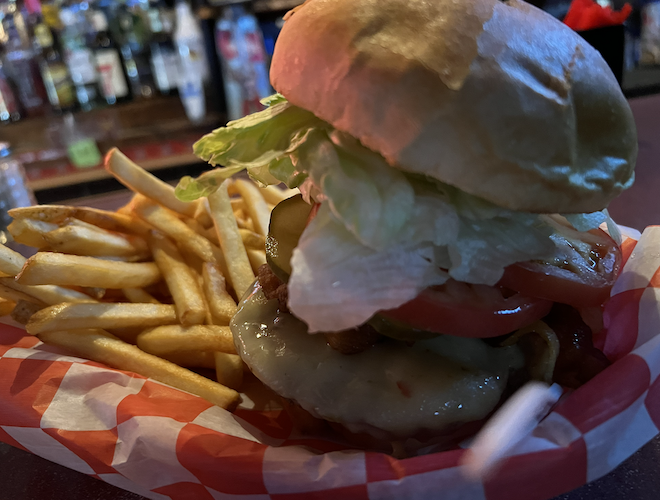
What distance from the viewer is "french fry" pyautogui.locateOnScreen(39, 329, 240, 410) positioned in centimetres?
133

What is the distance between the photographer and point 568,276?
1104 millimetres

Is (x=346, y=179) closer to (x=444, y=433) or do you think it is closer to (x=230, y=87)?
(x=444, y=433)

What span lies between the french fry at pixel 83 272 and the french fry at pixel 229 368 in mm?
391

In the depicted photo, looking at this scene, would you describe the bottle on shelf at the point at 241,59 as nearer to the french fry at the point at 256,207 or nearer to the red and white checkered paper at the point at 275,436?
the french fry at the point at 256,207

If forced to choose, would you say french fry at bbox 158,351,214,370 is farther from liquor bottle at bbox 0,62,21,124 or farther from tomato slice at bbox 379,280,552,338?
liquor bottle at bbox 0,62,21,124

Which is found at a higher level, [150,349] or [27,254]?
[150,349]

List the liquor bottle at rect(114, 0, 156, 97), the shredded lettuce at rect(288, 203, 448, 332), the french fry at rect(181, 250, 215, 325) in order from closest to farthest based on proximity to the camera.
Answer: the shredded lettuce at rect(288, 203, 448, 332), the french fry at rect(181, 250, 215, 325), the liquor bottle at rect(114, 0, 156, 97)

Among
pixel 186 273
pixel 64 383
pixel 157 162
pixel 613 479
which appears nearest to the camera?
pixel 613 479

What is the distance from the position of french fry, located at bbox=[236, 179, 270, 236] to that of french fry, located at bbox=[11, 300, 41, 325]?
767 millimetres

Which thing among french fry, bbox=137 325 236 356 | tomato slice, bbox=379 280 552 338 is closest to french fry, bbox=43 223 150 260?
french fry, bbox=137 325 236 356

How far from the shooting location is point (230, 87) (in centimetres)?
546

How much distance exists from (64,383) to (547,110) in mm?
1336

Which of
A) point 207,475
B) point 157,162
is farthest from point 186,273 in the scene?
point 157,162

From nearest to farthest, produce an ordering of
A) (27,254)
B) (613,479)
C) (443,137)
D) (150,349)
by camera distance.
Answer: (443,137), (613,479), (150,349), (27,254)
